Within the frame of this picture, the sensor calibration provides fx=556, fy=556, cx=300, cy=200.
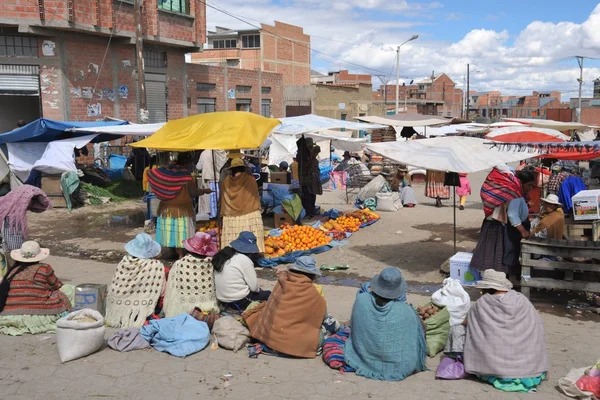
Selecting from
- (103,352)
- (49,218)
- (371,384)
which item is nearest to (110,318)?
(103,352)

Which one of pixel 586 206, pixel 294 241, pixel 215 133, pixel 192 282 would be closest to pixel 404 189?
pixel 294 241

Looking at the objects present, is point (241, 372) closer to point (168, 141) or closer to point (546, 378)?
point (546, 378)

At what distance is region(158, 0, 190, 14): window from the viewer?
21484mm

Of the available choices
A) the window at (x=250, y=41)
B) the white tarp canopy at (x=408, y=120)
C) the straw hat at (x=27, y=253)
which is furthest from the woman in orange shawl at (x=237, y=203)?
the window at (x=250, y=41)

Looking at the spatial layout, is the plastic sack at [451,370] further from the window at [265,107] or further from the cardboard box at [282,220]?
the window at [265,107]

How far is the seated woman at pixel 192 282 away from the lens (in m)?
6.07

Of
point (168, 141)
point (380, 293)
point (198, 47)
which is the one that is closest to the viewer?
point (380, 293)

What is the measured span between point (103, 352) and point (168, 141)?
132 inches

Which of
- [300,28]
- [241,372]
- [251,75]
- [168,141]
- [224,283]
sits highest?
[300,28]

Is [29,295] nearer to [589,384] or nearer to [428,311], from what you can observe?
[428,311]

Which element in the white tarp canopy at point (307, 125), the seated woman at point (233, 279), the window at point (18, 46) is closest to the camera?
the seated woman at point (233, 279)

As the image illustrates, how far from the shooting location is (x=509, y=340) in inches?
184

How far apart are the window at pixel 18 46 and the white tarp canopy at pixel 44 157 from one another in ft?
16.3

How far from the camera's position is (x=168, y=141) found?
26.0 feet
